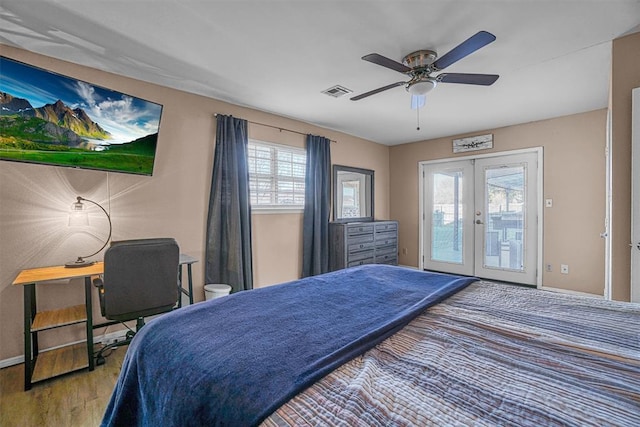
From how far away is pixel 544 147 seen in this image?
4184mm

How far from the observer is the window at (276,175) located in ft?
12.4

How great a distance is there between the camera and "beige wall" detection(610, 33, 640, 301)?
6.96 feet

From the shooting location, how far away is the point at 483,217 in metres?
4.75

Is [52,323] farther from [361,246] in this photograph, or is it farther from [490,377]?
[361,246]

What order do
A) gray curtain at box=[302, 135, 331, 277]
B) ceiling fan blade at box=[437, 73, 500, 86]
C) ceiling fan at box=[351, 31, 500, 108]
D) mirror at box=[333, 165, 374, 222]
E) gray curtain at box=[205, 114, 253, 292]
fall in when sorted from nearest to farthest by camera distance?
1. ceiling fan at box=[351, 31, 500, 108]
2. ceiling fan blade at box=[437, 73, 500, 86]
3. gray curtain at box=[205, 114, 253, 292]
4. gray curtain at box=[302, 135, 331, 277]
5. mirror at box=[333, 165, 374, 222]

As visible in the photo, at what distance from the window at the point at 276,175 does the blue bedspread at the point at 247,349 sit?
7.51ft

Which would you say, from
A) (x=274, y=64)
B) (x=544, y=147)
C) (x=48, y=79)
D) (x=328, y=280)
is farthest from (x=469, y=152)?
(x=48, y=79)

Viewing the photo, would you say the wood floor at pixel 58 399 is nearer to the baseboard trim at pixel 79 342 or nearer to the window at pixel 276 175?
the baseboard trim at pixel 79 342

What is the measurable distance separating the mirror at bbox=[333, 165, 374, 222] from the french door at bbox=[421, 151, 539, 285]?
1052 millimetres

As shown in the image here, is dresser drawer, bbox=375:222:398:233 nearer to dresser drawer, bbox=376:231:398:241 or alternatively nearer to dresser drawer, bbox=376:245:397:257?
dresser drawer, bbox=376:231:398:241

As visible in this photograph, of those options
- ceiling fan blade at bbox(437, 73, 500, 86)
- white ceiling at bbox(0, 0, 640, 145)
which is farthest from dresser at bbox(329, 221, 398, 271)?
ceiling fan blade at bbox(437, 73, 500, 86)

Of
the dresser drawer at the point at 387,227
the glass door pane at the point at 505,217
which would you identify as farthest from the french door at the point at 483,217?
the dresser drawer at the point at 387,227

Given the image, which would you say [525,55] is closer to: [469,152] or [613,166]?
[613,166]

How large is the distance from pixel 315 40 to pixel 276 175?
6.64ft
